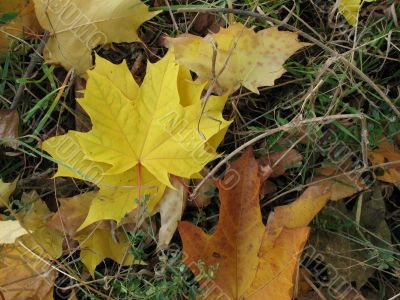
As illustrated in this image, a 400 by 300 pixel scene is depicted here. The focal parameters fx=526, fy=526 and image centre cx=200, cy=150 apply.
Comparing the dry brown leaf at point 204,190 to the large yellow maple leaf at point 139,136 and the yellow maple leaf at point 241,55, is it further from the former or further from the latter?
the yellow maple leaf at point 241,55

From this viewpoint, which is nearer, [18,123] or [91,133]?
[91,133]

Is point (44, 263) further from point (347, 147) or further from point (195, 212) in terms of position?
point (347, 147)

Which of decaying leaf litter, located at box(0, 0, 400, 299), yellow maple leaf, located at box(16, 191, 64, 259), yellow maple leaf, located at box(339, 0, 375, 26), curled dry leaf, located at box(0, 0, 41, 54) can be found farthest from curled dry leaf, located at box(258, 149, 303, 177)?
curled dry leaf, located at box(0, 0, 41, 54)

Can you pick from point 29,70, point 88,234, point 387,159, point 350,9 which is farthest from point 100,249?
point 350,9

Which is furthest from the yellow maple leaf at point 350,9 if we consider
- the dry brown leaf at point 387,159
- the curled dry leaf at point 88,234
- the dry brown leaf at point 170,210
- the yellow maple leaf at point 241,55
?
the curled dry leaf at point 88,234

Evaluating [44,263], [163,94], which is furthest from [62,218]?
[163,94]

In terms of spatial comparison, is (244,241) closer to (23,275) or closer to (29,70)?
(23,275)
